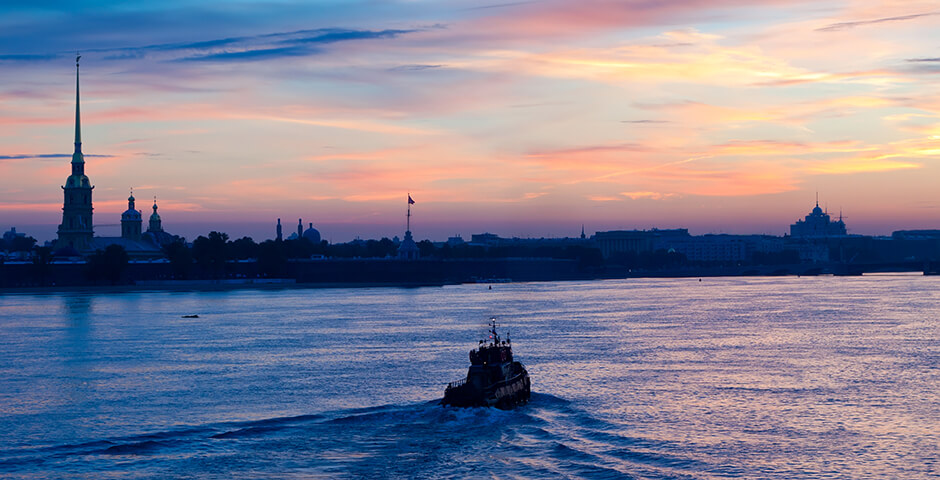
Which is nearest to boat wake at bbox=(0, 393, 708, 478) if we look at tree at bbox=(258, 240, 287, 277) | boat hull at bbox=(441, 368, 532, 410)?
boat hull at bbox=(441, 368, 532, 410)

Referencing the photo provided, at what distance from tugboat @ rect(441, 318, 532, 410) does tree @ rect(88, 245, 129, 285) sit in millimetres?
126054

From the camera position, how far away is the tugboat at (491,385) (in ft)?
139

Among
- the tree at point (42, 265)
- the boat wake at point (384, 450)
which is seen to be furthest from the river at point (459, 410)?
the tree at point (42, 265)

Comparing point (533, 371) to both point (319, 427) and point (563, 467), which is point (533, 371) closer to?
point (319, 427)

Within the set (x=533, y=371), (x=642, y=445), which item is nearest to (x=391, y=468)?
(x=642, y=445)

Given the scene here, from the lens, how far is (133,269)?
171 meters

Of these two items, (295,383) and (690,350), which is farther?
(690,350)

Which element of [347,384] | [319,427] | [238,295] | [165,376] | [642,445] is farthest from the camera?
[238,295]

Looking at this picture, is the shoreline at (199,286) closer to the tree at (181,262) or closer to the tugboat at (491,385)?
the tree at (181,262)

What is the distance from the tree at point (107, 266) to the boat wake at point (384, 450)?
128m

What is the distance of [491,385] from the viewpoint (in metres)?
42.8

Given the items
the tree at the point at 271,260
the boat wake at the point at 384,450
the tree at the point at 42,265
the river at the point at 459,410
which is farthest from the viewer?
the tree at the point at 271,260

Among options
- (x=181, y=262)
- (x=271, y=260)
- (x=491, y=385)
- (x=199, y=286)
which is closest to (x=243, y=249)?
(x=271, y=260)

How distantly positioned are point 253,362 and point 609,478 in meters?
32.7
